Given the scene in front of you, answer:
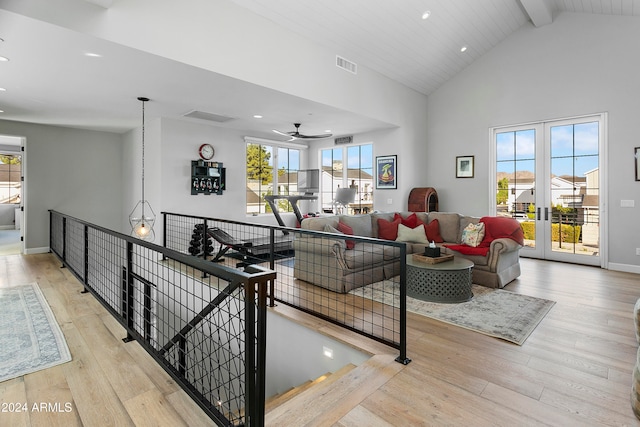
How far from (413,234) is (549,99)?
12.0ft

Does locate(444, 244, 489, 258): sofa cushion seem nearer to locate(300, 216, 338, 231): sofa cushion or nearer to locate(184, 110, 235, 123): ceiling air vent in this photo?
locate(300, 216, 338, 231): sofa cushion

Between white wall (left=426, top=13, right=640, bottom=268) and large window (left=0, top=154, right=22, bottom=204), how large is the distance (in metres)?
13.0

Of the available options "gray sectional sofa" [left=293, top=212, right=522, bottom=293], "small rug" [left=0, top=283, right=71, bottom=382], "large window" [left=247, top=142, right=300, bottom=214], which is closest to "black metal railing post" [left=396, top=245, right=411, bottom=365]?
"gray sectional sofa" [left=293, top=212, right=522, bottom=293]

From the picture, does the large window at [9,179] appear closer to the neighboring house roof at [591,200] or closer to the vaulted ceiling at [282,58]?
the vaulted ceiling at [282,58]

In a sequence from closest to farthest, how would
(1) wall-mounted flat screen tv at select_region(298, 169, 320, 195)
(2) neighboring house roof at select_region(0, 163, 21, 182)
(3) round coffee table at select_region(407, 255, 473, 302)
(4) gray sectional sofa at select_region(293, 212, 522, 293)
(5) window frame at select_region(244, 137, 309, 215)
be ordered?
(3) round coffee table at select_region(407, 255, 473, 302), (4) gray sectional sofa at select_region(293, 212, 522, 293), (1) wall-mounted flat screen tv at select_region(298, 169, 320, 195), (5) window frame at select_region(244, 137, 309, 215), (2) neighboring house roof at select_region(0, 163, 21, 182)

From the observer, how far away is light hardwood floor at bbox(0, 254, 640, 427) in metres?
1.88

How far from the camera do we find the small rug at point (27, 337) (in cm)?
239

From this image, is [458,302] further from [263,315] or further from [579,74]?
[579,74]

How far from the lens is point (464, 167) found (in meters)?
7.04

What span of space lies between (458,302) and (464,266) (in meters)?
0.40

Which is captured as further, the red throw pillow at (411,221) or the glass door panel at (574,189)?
the glass door panel at (574,189)

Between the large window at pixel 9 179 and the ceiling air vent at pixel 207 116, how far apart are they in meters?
9.01

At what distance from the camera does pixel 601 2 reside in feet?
17.0

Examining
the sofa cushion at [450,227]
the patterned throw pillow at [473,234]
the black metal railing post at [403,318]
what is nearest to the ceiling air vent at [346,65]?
the sofa cushion at [450,227]
